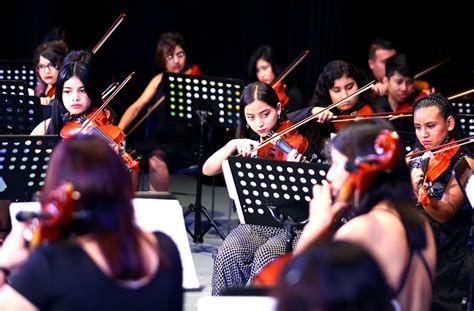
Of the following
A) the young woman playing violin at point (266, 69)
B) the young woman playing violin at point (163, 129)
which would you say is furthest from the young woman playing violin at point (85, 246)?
the young woman playing violin at point (266, 69)

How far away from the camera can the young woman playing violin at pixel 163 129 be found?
18.7 feet

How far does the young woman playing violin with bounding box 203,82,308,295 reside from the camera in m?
3.99

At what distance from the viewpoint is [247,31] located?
6902 millimetres

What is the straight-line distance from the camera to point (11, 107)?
4562mm

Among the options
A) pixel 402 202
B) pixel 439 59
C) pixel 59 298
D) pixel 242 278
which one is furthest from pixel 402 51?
pixel 59 298

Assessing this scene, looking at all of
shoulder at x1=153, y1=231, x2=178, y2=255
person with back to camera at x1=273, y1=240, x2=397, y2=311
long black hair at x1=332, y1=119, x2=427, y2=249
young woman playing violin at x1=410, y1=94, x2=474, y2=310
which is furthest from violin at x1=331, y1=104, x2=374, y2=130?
person with back to camera at x1=273, y1=240, x2=397, y2=311

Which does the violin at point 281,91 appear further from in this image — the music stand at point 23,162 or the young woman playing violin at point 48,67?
the music stand at point 23,162

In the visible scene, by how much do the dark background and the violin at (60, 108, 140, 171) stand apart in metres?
2.53

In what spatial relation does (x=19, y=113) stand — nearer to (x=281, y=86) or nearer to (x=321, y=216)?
(x=281, y=86)

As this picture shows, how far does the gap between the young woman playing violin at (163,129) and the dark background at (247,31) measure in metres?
0.85

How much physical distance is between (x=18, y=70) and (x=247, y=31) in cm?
176

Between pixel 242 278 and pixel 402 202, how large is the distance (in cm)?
164

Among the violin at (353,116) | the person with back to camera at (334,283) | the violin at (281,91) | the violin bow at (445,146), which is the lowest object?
the person with back to camera at (334,283)

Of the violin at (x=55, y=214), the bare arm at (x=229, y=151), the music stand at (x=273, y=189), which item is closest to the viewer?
the violin at (x=55, y=214)
